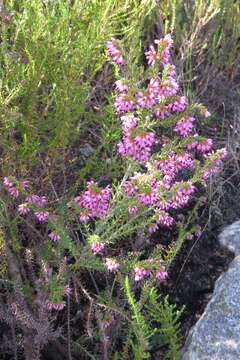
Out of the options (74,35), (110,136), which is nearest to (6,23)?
(74,35)

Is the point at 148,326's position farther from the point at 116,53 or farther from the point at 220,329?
the point at 116,53

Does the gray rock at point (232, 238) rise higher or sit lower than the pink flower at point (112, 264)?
lower

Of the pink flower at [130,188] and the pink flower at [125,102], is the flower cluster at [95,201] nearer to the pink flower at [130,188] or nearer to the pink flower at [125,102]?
the pink flower at [130,188]

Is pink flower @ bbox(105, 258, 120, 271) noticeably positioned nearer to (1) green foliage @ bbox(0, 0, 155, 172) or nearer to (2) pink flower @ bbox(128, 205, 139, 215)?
(2) pink flower @ bbox(128, 205, 139, 215)

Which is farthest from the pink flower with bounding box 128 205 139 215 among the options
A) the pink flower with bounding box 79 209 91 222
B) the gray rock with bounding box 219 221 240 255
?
the gray rock with bounding box 219 221 240 255

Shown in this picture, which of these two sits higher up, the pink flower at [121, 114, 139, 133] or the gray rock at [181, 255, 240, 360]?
the pink flower at [121, 114, 139, 133]

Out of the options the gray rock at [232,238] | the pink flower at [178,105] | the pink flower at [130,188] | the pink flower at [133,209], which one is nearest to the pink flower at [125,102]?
the pink flower at [178,105]

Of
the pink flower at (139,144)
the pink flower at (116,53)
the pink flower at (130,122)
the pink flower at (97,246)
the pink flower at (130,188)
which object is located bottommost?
the pink flower at (97,246)

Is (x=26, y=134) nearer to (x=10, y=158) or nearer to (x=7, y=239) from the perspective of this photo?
(x=10, y=158)
